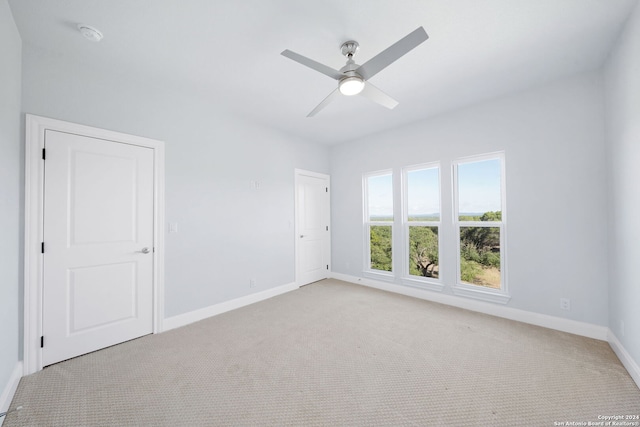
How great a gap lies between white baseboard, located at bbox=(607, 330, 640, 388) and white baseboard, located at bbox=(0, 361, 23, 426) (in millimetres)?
4227

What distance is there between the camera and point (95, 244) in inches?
90.2

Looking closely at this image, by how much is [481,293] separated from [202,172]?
3866 millimetres

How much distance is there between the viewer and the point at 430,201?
371 cm

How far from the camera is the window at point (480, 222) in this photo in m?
3.07

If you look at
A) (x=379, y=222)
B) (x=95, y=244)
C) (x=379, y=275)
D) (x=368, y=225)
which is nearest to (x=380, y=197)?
(x=379, y=222)

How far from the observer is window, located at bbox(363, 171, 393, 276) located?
13.7ft

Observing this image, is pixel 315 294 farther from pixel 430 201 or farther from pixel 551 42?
pixel 551 42

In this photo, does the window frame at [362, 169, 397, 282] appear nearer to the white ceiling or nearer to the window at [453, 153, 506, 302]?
the window at [453, 153, 506, 302]

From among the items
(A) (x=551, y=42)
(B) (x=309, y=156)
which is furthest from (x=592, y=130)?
(B) (x=309, y=156)

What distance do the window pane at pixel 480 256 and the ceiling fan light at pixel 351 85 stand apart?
2457 mm

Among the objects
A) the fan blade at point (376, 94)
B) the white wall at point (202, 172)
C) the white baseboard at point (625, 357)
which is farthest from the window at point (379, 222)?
the white baseboard at point (625, 357)

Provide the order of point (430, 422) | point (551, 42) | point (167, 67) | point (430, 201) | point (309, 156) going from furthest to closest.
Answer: point (309, 156)
point (430, 201)
point (167, 67)
point (551, 42)
point (430, 422)

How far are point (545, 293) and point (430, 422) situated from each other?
7.33 ft

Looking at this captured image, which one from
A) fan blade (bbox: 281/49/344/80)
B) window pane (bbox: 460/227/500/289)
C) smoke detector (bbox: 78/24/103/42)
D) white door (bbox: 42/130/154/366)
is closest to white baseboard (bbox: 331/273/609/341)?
window pane (bbox: 460/227/500/289)
